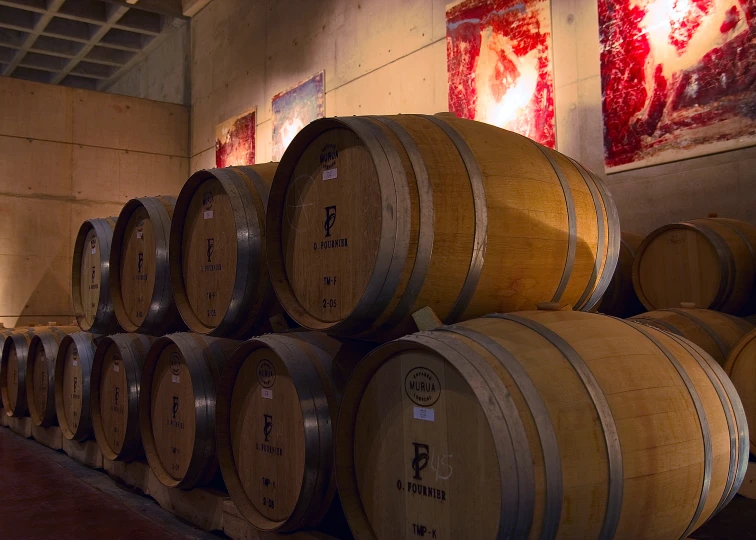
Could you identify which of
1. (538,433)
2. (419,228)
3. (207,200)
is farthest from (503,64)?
(538,433)

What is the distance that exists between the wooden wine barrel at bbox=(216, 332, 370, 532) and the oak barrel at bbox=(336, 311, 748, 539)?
348 millimetres

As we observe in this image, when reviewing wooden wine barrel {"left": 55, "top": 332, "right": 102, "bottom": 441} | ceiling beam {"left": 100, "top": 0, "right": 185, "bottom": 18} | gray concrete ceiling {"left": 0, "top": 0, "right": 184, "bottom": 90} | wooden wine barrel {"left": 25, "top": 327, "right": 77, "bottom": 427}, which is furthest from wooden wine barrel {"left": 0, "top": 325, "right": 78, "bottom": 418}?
ceiling beam {"left": 100, "top": 0, "right": 185, "bottom": 18}

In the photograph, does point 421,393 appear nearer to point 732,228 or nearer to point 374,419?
point 374,419

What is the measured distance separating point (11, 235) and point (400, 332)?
31.3ft

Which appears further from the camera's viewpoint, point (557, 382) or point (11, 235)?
point (11, 235)

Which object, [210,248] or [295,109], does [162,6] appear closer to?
[295,109]

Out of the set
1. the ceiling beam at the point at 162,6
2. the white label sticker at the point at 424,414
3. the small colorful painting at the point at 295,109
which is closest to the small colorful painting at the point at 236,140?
the small colorful painting at the point at 295,109

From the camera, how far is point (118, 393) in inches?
173

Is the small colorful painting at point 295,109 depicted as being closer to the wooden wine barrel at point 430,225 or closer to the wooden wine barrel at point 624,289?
the wooden wine barrel at point 624,289

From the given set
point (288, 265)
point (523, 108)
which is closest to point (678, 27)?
point (523, 108)

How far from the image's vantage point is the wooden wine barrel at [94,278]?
187 inches

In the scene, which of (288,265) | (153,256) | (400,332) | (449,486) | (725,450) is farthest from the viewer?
(153,256)

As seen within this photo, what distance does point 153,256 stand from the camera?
420 cm

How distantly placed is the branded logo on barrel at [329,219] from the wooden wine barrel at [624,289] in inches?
119
